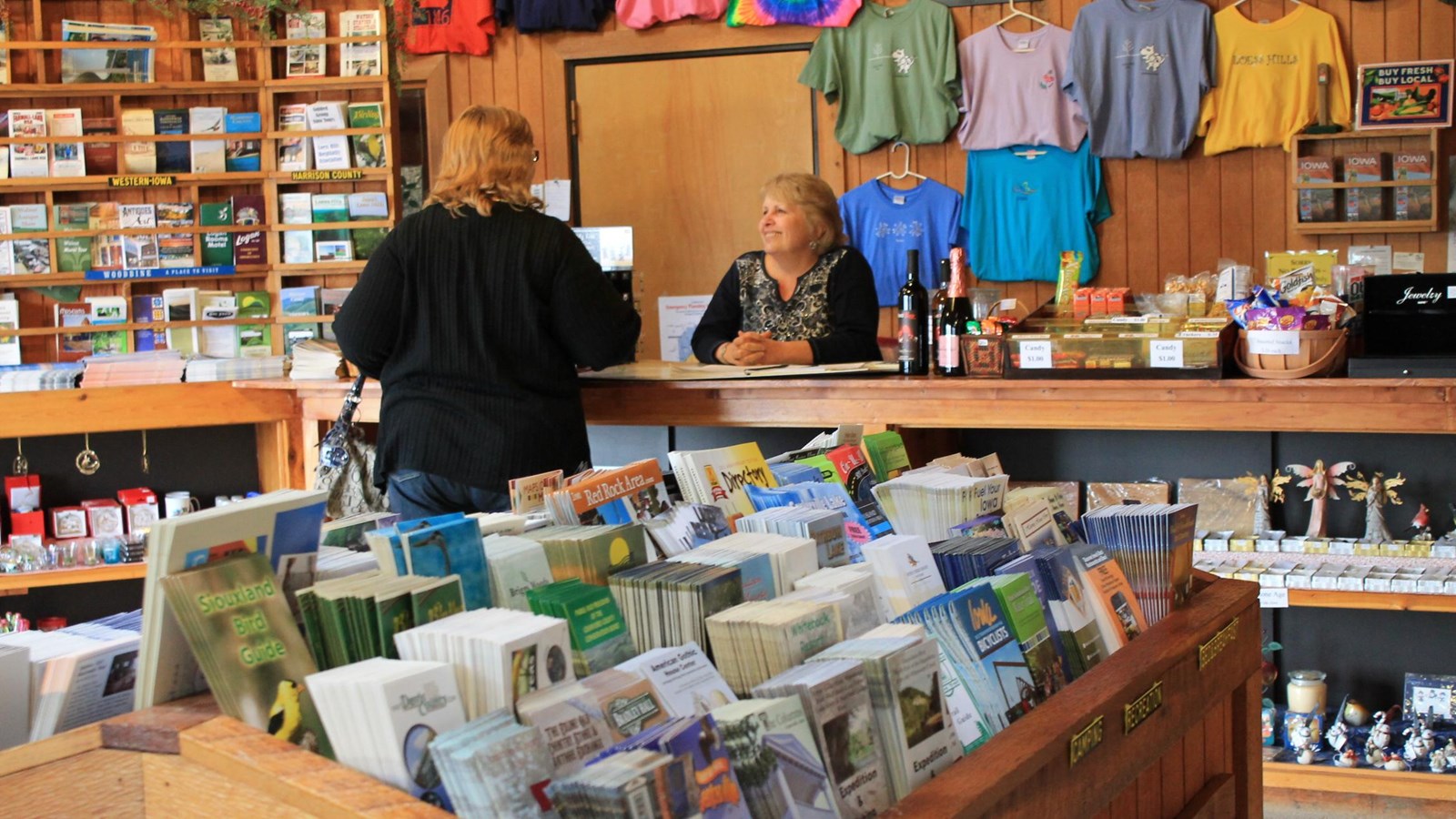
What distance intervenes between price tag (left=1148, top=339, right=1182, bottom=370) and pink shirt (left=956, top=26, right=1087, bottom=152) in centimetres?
250

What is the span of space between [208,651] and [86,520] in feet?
11.3

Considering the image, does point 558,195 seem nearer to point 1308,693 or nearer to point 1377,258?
point 1377,258

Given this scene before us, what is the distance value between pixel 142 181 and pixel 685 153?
219cm

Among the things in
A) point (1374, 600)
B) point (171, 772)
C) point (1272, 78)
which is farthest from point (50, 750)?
point (1272, 78)

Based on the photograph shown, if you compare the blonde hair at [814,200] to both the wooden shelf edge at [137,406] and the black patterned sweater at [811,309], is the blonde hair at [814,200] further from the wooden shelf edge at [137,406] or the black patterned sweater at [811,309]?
the wooden shelf edge at [137,406]

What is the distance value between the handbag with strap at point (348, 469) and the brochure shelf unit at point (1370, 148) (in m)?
3.39

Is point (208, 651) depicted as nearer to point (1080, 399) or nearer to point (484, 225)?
point (484, 225)

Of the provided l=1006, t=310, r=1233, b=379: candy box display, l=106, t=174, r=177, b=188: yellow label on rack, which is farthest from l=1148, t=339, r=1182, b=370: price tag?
l=106, t=174, r=177, b=188: yellow label on rack

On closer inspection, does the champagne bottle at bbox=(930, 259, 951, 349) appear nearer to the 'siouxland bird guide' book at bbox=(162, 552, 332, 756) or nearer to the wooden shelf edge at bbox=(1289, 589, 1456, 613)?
the wooden shelf edge at bbox=(1289, 589, 1456, 613)

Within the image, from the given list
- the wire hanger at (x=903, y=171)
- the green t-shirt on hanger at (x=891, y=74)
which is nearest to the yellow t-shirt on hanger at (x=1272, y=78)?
the green t-shirt on hanger at (x=891, y=74)

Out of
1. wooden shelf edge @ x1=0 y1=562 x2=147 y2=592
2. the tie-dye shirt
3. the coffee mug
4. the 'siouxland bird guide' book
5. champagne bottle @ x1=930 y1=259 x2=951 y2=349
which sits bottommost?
wooden shelf edge @ x1=0 y1=562 x2=147 y2=592

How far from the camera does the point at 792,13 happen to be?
571 centimetres

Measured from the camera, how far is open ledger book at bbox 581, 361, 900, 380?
3412mm

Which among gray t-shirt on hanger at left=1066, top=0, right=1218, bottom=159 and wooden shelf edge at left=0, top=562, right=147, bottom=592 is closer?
wooden shelf edge at left=0, top=562, right=147, bottom=592
